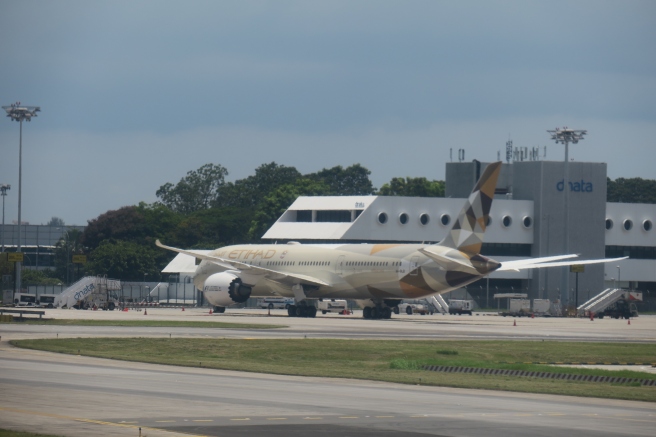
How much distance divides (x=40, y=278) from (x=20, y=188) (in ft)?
164

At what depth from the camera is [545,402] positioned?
24.7 meters

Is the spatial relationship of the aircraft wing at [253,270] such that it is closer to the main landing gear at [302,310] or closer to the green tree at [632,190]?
the main landing gear at [302,310]

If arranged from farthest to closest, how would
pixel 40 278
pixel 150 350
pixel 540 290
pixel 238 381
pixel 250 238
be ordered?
1. pixel 250 238
2. pixel 40 278
3. pixel 540 290
4. pixel 150 350
5. pixel 238 381

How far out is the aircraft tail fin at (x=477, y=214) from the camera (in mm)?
64438

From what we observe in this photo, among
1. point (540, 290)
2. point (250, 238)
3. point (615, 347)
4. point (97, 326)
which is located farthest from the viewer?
point (250, 238)

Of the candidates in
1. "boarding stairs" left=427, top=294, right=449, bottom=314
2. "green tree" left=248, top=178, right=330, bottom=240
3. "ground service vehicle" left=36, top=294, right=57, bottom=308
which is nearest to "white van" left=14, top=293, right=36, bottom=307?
"ground service vehicle" left=36, top=294, right=57, bottom=308

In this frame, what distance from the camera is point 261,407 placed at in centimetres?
2200

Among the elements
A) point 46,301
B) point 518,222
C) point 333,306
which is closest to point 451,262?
point 333,306

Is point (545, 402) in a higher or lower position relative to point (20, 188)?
lower

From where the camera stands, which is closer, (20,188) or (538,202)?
(20,188)

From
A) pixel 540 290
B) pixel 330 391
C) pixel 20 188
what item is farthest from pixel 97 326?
pixel 540 290

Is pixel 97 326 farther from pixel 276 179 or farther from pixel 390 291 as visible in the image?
pixel 276 179

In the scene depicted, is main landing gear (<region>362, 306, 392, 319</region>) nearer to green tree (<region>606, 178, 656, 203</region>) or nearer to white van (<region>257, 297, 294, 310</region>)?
white van (<region>257, 297, 294, 310</region>)

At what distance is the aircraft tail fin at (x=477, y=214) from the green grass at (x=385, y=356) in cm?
1937
